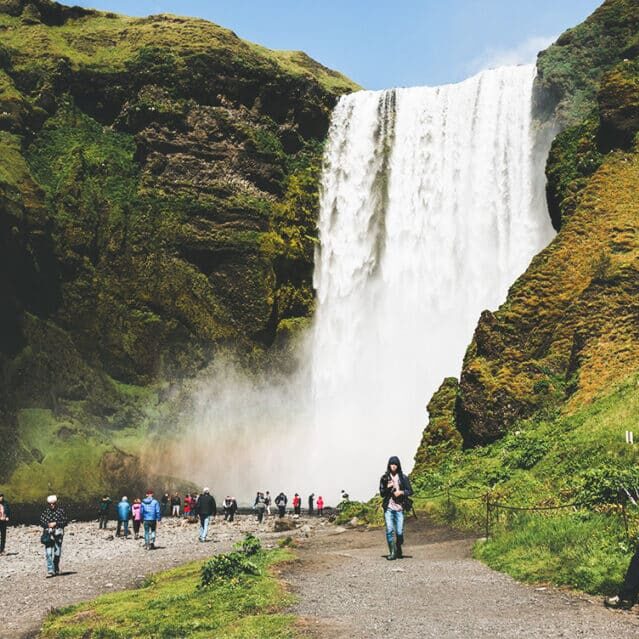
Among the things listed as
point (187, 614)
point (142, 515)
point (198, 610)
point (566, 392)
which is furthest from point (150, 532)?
point (187, 614)

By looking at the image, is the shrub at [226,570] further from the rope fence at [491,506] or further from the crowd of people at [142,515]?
the crowd of people at [142,515]

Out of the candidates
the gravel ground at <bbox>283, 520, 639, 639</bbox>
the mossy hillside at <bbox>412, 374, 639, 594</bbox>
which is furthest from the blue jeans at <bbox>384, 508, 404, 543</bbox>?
the mossy hillside at <bbox>412, 374, 639, 594</bbox>

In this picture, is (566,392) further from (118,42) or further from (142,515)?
(118,42)

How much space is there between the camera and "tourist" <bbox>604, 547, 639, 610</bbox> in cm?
991

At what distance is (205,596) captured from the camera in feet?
40.1

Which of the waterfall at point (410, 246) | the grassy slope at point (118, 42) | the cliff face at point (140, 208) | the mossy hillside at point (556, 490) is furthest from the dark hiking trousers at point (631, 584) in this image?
the grassy slope at point (118, 42)

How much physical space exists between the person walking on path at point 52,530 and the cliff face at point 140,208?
35113mm

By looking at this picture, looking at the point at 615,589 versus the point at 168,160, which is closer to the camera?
the point at 615,589

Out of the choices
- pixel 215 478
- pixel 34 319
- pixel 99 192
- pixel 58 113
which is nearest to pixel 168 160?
pixel 99 192

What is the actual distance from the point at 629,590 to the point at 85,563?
17.9 metres

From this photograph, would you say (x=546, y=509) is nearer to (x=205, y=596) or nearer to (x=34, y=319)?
(x=205, y=596)

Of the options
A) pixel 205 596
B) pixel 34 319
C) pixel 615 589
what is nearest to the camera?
pixel 615 589

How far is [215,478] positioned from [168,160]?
93.6 ft

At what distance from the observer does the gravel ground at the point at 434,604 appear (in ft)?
30.3
